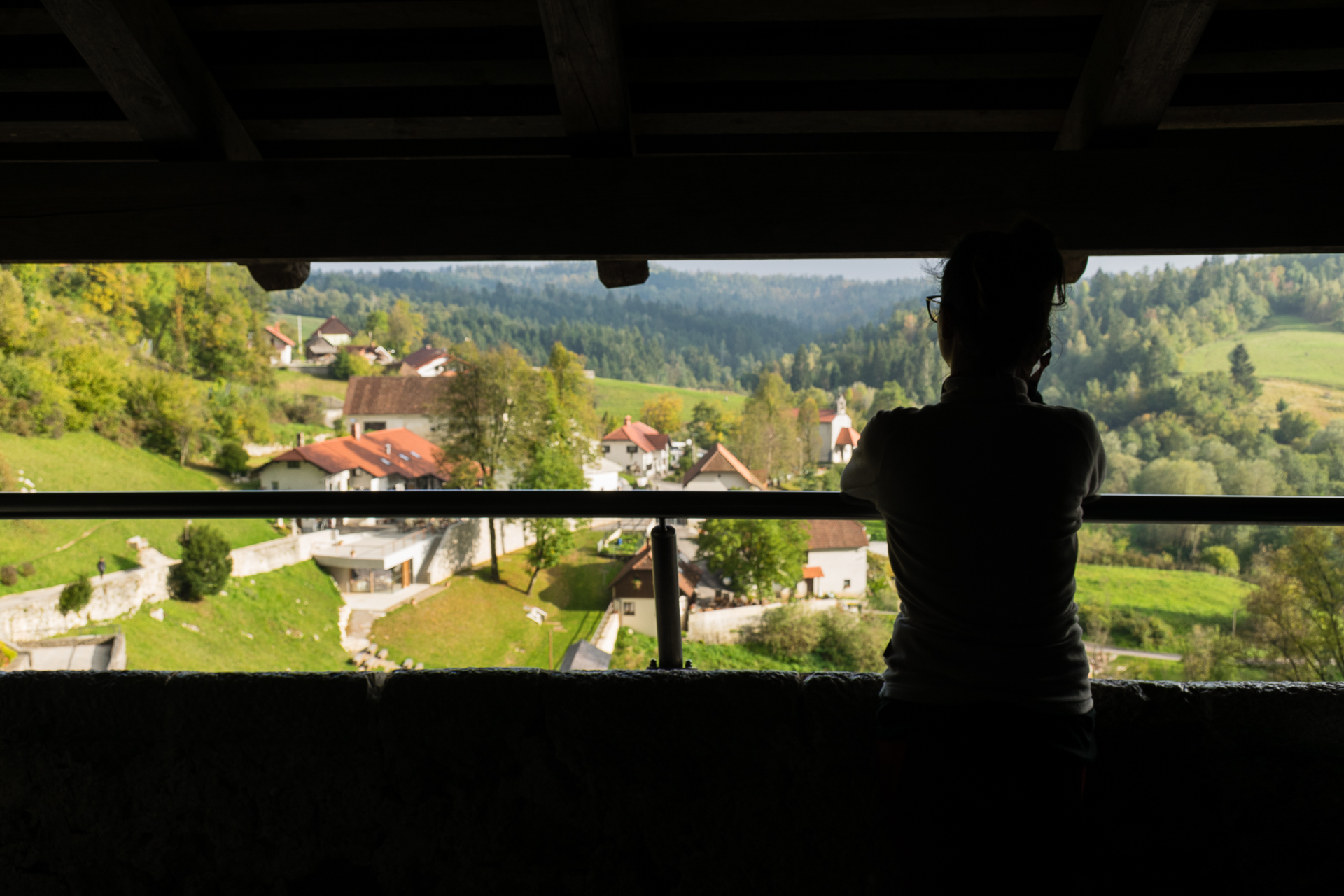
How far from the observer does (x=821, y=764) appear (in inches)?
48.6

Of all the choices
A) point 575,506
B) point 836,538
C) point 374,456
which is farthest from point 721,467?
point 575,506

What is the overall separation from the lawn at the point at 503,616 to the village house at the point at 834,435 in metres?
10.6

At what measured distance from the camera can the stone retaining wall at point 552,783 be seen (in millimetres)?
1221

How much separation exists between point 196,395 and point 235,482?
358 cm

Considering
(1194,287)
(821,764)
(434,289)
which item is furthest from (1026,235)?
(434,289)

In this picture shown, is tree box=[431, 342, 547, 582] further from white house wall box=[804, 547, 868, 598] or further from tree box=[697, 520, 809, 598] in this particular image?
tree box=[697, 520, 809, 598]

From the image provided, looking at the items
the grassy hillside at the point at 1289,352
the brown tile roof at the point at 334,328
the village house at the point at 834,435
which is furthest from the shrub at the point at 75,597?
the grassy hillside at the point at 1289,352

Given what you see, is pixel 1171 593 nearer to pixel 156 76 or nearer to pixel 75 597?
pixel 156 76

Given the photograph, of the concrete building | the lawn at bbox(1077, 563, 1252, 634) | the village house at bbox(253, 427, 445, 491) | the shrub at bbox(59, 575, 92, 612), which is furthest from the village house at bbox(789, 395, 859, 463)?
the shrub at bbox(59, 575, 92, 612)

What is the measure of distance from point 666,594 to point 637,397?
33.2 m

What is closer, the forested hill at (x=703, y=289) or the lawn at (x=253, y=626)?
the lawn at (x=253, y=626)

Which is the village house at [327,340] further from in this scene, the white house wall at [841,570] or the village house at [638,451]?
the white house wall at [841,570]

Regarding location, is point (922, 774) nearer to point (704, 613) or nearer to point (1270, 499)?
point (1270, 499)

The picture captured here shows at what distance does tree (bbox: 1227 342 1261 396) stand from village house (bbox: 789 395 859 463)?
16.3 meters
